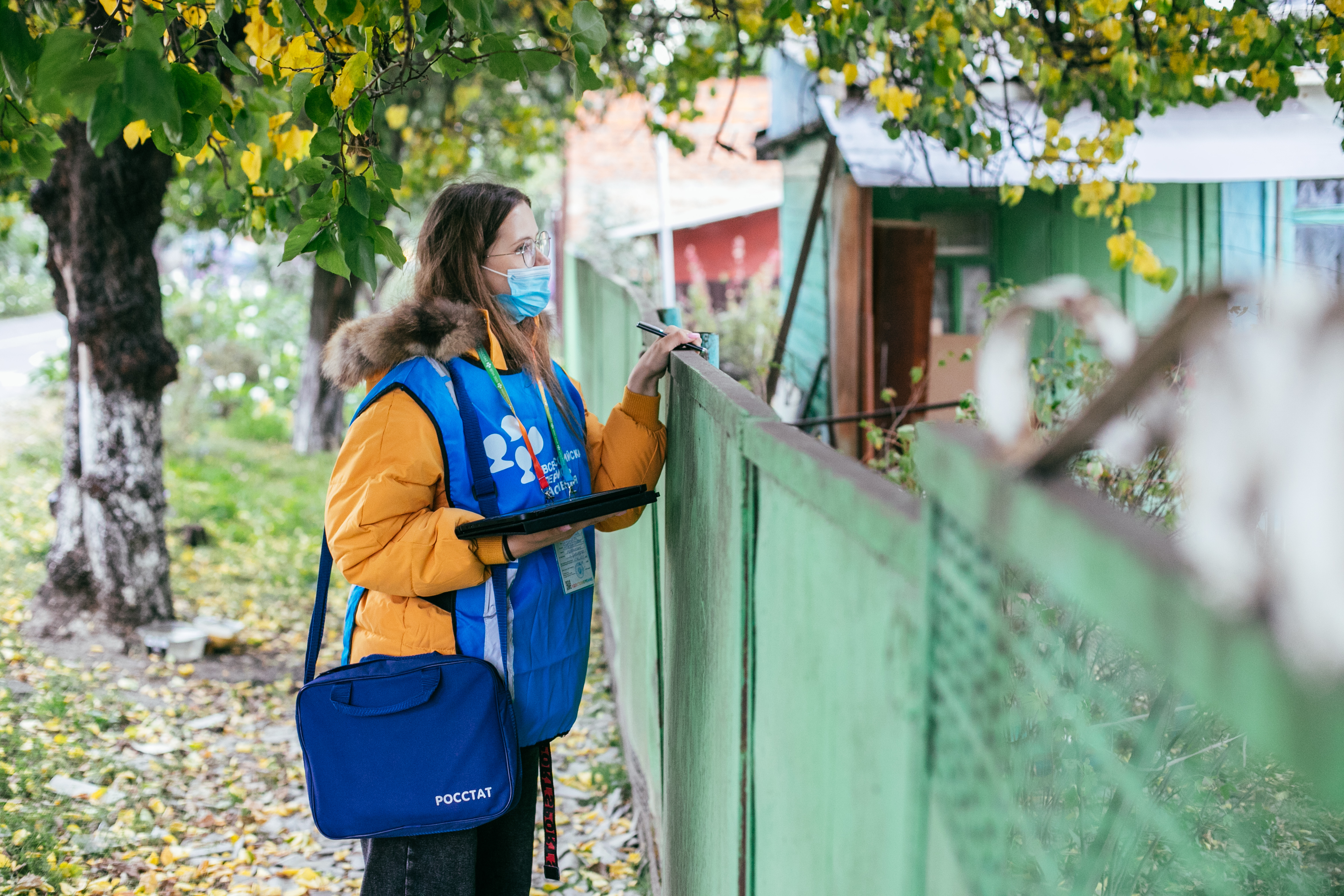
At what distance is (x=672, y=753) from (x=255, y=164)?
2.04 meters

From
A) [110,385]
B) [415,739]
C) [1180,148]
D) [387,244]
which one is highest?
[1180,148]

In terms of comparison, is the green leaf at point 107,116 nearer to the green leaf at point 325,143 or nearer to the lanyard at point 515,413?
the green leaf at point 325,143

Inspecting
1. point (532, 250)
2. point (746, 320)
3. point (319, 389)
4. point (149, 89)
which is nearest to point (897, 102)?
point (532, 250)

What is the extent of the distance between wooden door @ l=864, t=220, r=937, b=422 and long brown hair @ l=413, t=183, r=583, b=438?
569 centimetres

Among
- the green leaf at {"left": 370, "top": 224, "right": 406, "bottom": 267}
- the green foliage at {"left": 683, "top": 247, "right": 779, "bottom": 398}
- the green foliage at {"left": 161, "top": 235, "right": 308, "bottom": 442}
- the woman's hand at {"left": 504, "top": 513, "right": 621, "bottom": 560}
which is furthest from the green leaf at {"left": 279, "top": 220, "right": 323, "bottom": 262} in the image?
the green foliage at {"left": 161, "top": 235, "right": 308, "bottom": 442}

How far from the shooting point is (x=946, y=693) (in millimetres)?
930

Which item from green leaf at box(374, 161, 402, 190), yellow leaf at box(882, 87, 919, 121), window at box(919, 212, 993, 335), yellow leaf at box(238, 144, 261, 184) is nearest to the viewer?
green leaf at box(374, 161, 402, 190)

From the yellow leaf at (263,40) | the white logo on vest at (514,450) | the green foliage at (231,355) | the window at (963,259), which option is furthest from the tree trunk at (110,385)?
the green foliage at (231,355)

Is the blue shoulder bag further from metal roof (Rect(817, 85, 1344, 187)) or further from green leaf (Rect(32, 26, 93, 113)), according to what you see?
metal roof (Rect(817, 85, 1344, 187))

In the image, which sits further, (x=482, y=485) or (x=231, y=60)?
(x=482, y=485)

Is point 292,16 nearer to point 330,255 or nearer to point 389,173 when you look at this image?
point 389,173

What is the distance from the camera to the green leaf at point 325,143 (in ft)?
7.79

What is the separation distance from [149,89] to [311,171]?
0.57 m

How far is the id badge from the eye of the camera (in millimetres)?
2656
